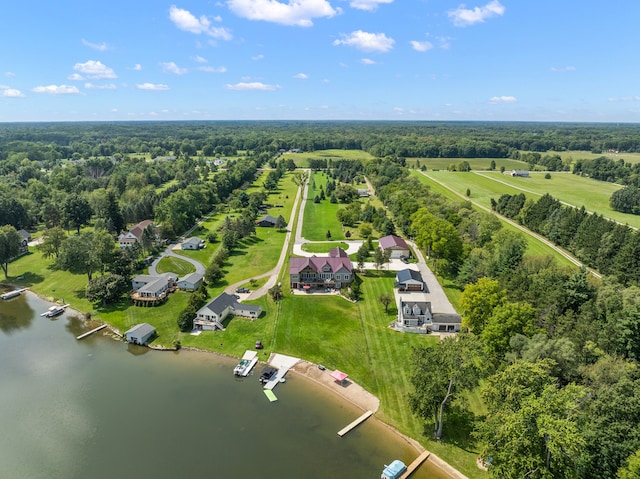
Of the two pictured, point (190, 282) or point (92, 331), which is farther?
point (190, 282)

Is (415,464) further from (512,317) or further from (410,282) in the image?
(410,282)

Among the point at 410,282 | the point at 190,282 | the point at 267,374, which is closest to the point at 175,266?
the point at 190,282

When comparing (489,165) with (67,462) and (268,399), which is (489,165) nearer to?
(268,399)

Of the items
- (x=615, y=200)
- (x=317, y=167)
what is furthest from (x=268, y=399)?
(x=317, y=167)

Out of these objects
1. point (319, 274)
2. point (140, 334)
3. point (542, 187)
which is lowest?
point (140, 334)

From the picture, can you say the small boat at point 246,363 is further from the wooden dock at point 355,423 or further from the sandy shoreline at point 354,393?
the wooden dock at point 355,423

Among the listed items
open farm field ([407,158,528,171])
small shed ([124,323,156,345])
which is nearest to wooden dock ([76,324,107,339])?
small shed ([124,323,156,345])

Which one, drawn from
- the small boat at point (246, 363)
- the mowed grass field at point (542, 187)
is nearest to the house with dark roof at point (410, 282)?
the small boat at point (246, 363)

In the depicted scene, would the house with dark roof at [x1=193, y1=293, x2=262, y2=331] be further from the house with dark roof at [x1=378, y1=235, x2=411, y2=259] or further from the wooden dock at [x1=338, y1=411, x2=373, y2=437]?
the house with dark roof at [x1=378, y1=235, x2=411, y2=259]
